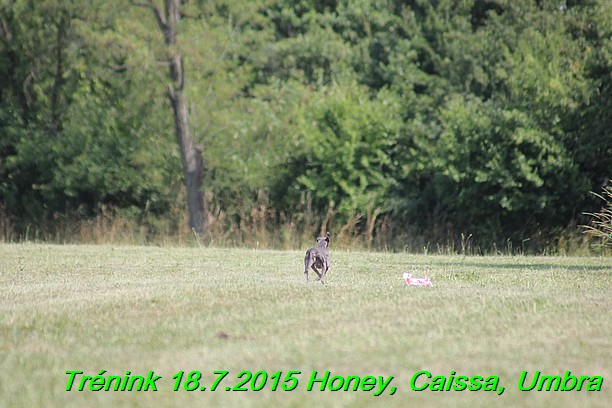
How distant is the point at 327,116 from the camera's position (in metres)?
28.9

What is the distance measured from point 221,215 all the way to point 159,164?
12.4 feet

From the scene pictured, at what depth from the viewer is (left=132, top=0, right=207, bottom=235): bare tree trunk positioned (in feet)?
88.7

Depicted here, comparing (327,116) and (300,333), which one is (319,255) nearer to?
(300,333)

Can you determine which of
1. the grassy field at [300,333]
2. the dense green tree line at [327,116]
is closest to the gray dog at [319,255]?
the grassy field at [300,333]

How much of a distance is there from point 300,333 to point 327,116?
67.9 ft

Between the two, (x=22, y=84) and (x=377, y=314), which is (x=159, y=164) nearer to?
(x=22, y=84)

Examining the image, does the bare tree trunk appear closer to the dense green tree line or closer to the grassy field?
the dense green tree line

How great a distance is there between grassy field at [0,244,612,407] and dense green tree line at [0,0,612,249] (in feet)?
36.6

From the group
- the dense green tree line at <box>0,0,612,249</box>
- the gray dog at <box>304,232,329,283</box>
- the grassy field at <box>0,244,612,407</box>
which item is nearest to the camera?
the grassy field at <box>0,244,612,407</box>

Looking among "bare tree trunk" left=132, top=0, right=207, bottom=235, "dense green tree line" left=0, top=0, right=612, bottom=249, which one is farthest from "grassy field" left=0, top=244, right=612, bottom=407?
"bare tree trunk" left=132, top=0, right=207, bottom=235

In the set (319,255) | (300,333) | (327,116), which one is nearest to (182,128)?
(327,116)

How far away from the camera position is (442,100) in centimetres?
3331

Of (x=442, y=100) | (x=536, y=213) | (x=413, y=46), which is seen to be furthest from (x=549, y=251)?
(x=413, y=46)

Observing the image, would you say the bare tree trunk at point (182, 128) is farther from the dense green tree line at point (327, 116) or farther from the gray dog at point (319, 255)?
the gray dog at point (319, 255)
